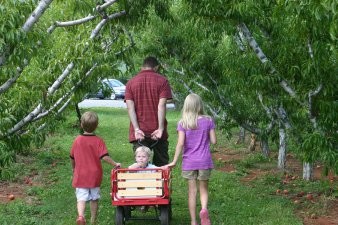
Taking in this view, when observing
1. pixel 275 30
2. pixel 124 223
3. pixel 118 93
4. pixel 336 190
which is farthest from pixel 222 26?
pixel 118 93

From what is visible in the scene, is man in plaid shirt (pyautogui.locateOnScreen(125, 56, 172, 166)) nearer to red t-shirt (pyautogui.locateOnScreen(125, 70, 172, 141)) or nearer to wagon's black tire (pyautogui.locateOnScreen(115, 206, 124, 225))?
red t-shirt (pyautogui.locateOnScreen(125, 70, 172, 141))

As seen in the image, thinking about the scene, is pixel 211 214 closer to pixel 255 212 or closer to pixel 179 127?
pixel 255 212

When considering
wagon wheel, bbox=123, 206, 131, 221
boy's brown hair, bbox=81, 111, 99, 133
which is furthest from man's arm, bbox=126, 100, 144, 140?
wagon wheel, bbox=123, 206, 131, 221

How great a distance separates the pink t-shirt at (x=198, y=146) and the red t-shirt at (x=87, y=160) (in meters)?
0.95

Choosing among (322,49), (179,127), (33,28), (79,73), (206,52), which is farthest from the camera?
(206,52)

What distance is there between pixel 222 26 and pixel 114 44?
239 cm

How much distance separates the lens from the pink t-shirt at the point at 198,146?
7246mm

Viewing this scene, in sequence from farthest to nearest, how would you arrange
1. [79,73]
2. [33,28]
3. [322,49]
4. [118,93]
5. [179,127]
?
[118,93] < [79,73] < [179,127] < [322,49] < [33,28]

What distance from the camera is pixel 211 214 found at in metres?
8.52

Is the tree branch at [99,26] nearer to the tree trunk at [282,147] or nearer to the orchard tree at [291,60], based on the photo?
the orchard tree at [291,60]

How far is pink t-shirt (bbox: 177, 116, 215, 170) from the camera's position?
23.8ft

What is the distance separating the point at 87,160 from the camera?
724 cm

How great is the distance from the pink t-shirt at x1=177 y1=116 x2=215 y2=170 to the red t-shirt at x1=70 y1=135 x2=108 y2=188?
0.95 m

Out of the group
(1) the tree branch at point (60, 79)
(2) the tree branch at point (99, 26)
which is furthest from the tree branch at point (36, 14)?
(2) the tree branch at point (99, 26)
